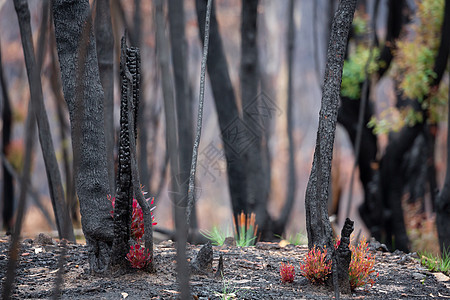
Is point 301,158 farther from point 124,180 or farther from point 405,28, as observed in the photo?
point 124,180

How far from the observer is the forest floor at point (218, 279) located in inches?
128

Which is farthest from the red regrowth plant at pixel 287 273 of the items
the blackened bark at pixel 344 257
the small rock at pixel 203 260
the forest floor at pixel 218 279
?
the small rock at pixel 203 260

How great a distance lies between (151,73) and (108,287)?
27.7 ft

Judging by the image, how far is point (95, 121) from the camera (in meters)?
3.55

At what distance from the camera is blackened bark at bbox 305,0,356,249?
3.57 metres

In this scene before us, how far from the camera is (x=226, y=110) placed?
22.3 ft

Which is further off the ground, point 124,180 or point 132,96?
point 132,96

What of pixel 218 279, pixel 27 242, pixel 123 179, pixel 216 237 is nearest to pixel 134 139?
pixel 123 179

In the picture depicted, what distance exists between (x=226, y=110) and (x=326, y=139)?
336 centimetres

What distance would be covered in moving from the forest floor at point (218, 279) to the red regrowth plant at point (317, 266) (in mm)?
88

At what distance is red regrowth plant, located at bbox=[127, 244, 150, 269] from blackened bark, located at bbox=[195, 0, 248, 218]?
3549mm

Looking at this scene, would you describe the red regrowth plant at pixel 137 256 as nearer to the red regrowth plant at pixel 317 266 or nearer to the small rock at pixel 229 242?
the red regrowth plant at pixel 317 266

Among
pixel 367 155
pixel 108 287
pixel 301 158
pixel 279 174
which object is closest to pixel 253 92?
pixel 367 155

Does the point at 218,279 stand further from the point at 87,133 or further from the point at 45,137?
the point at 45,137
